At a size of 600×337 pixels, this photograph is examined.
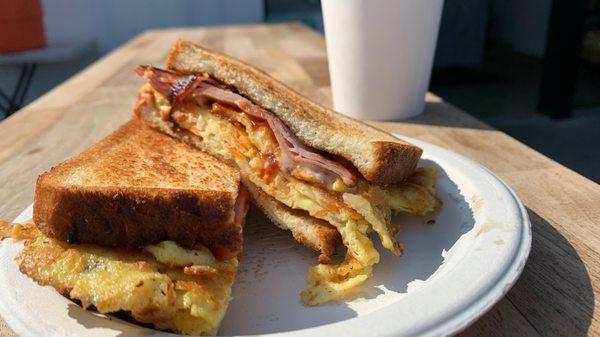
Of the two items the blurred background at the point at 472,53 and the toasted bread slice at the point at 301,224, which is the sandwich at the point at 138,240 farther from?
the blurred background at the point at 472,53

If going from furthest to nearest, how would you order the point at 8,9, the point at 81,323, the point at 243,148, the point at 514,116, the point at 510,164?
1. the point at 514,116
2. the point at 8,9
3. the point at 510,164
4. the point at 243,148
5. the point at 81,323

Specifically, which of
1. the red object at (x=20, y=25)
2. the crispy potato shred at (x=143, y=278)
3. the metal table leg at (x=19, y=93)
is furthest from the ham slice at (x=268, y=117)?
the metal table leg at (x=19, y=93)

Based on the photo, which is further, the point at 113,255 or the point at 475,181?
the point at 475,181

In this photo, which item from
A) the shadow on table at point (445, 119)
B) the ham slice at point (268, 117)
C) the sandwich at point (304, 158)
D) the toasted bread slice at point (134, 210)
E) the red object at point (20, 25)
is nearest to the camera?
the toasted bread slice at point (134, 210)

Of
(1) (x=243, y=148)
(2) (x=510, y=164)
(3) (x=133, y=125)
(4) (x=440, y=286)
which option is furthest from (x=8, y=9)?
(4) (x=440, y=286)

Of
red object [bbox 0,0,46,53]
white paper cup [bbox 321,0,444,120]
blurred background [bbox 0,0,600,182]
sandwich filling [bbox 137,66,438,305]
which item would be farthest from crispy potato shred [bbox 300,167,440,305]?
red object [bbox 0,0,46,53]

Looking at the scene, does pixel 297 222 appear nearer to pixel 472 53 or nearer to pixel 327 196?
pixel 327 196

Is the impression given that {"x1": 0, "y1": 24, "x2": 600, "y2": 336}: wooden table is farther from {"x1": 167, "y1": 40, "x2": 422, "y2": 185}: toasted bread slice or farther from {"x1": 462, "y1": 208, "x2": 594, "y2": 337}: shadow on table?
{"x1": 167, "y1": 40, "x2": 422, "y2": 185}: toasted bread slice

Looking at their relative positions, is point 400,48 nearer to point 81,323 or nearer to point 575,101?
point 81,323
